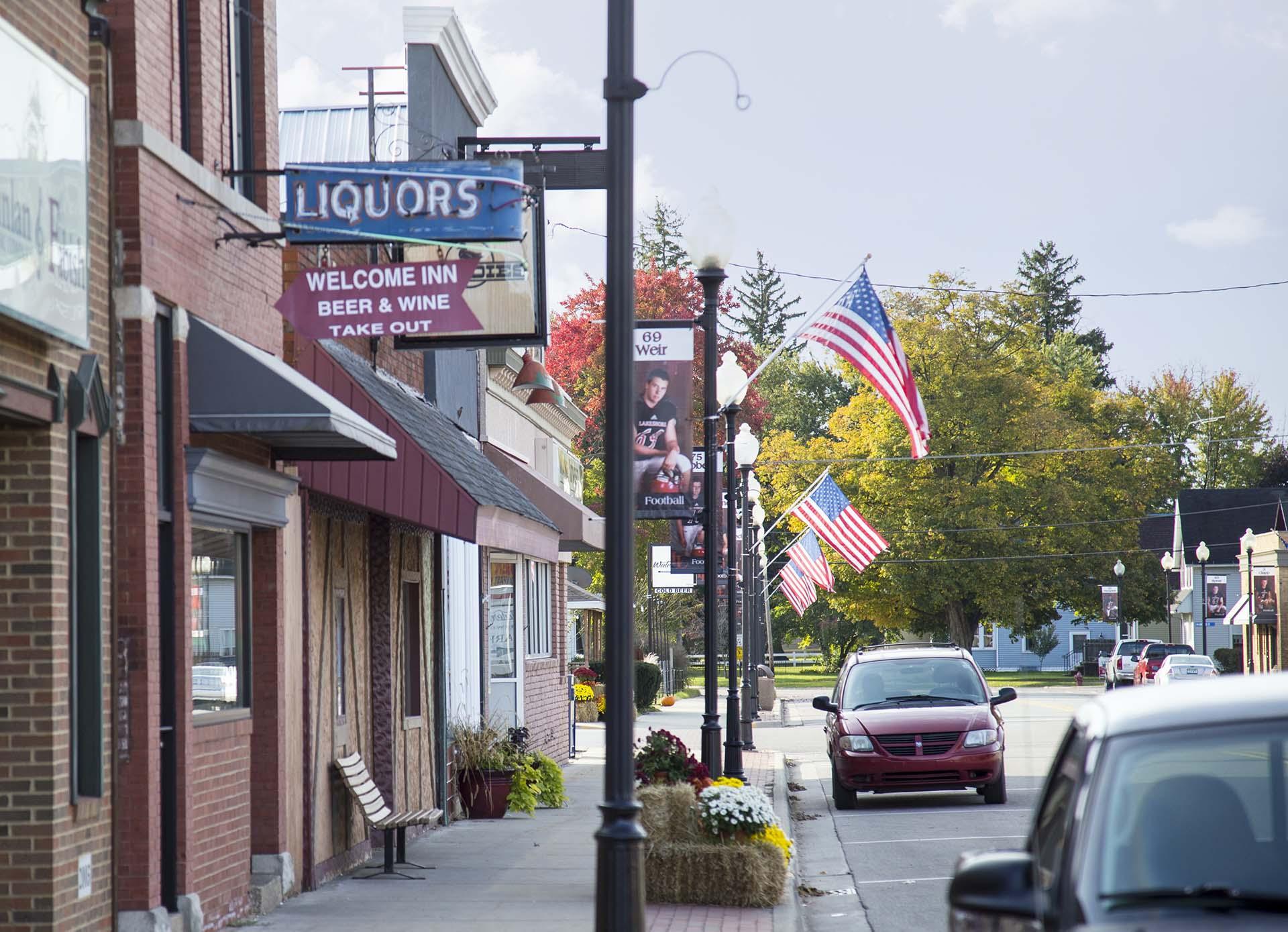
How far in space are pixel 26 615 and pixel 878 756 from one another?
12359 millimetres

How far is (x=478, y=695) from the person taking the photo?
66.0 ft

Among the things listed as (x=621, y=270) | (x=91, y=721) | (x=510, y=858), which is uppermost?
(x=621, y=270)

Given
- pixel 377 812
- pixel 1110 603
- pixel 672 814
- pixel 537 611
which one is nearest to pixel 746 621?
pixel 537 611

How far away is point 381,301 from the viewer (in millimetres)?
9875

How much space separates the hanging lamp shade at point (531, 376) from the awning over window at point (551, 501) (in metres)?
0.94

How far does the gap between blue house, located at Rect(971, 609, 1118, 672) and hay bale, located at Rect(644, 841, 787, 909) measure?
270ft

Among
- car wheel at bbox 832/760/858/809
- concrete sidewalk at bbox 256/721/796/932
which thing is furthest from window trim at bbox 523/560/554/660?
concrete sidewalk at bbox 256/721/796/932

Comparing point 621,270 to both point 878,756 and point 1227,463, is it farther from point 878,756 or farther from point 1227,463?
point 1227,463

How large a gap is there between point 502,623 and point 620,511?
15.6 metres

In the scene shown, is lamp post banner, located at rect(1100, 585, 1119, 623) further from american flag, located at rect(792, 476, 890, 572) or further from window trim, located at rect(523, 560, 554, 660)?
window trim, located at rect(523, 560, 554, 660)

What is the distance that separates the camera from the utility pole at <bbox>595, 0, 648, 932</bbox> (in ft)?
21.6

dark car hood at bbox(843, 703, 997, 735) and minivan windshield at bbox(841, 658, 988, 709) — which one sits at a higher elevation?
minivan windshield at bbox(841, 658, 988, 709)

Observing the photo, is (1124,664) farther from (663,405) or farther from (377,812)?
(377,812)

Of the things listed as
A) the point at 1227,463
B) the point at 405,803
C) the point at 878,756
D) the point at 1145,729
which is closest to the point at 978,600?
the point at 1227,463
